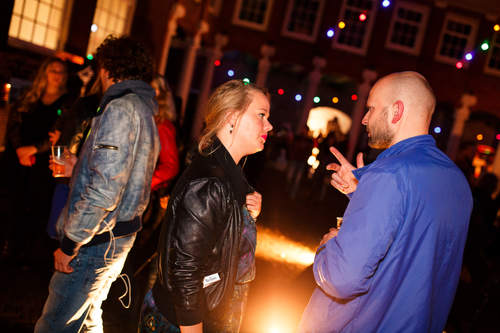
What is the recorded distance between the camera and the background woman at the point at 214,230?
1.71 metres

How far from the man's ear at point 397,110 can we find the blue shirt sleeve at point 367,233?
0.36 meters

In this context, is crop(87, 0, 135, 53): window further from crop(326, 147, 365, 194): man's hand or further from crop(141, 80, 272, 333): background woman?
crop(326, 147, 365, 194): man's hand

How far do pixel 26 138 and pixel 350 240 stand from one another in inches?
145

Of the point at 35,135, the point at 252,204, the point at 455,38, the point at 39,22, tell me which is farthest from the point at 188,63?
the point at 252,204

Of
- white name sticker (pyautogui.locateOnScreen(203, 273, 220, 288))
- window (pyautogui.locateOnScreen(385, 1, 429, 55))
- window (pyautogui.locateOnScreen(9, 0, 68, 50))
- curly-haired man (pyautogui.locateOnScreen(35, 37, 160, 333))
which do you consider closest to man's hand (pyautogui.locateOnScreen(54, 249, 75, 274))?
curly-haired man (pyautogui.locateOnScreen(35, 37, 160, 333))

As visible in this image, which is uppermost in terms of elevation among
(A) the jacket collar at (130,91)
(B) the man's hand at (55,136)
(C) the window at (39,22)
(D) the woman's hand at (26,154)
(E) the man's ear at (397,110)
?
(C) the window at (39,22)

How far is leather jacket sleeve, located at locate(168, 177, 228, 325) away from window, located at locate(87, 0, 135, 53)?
29.9ft

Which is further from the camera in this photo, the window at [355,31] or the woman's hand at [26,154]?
the window at [355,31]

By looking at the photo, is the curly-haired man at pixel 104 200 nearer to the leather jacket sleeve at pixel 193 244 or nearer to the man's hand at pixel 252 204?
the leather jacket sleeve at pixel 193 244

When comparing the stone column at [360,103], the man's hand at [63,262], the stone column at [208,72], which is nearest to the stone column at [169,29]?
the stone column at [208,72]

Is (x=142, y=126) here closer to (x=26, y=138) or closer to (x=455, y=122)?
(x=26, y=138)

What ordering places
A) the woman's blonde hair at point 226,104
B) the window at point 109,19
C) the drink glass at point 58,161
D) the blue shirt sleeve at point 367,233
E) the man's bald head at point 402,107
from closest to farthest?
the blue shirt sleeve at point 367,233
the man's bald head at point 402,107
the woman's blonde hair at point 226,104
the drink glass at point 58,161
the window at point 109,19

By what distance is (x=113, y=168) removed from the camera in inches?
83.2

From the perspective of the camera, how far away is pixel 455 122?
1914 cm
